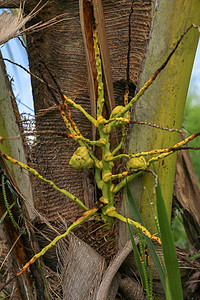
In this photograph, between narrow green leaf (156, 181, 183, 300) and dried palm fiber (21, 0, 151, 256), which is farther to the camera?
dried palm fiber (21, 0, 151, 256)

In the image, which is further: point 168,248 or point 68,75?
point 68,75

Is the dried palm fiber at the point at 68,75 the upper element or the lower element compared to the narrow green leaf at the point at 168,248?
upper

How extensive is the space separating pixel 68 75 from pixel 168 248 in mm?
534

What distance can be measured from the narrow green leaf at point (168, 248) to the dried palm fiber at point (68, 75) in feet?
1.04

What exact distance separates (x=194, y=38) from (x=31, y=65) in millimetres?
425

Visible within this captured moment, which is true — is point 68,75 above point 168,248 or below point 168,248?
above

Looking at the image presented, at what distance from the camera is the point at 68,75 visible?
792 millimetres

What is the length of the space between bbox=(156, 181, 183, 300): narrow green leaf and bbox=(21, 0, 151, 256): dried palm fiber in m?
0.32

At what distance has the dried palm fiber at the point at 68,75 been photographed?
2.50 feet

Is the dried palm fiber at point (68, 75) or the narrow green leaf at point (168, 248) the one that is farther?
the dried palm fiber at point (68, 75)

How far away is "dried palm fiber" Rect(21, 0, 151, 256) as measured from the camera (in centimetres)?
76

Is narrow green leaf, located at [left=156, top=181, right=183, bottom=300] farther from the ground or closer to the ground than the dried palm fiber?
closer to the ground

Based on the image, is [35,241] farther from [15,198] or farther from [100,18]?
[100,18]

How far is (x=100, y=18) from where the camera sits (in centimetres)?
68
